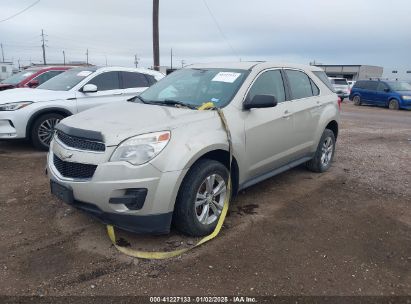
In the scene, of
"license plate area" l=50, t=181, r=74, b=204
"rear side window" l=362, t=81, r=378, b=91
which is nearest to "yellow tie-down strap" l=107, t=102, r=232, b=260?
"license plate area" l=50, t=181, r=74, b=204

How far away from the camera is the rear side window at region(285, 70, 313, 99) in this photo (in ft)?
17.0

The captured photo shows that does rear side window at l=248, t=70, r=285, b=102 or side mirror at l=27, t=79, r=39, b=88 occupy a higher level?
rear side window at l=248, t=70, r=285, b=102

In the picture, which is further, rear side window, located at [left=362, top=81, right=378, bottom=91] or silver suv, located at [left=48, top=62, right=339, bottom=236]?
rear side window, located at [left=362, top=81, right=378, bottom=91]

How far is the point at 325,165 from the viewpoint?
625 cm

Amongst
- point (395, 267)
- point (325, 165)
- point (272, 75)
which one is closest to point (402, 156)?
point (325, 165)

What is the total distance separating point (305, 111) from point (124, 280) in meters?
3.43

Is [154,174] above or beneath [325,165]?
above

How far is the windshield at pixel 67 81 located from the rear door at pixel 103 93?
0.26m

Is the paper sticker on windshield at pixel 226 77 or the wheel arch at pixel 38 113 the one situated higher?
the paper sticker on windshield at pixel 226 77

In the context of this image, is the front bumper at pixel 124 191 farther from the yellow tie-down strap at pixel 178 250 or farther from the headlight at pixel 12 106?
the headlight at pixel 12 106

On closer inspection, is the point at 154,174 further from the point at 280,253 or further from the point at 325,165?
the point at 325,165

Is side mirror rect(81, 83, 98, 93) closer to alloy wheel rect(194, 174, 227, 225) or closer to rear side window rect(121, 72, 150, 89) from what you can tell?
rear side window rect(121, 72, 150, 89)

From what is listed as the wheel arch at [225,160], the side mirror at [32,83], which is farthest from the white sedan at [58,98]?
the wheel arch at [225,160]

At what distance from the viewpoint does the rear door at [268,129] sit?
4270 mm
